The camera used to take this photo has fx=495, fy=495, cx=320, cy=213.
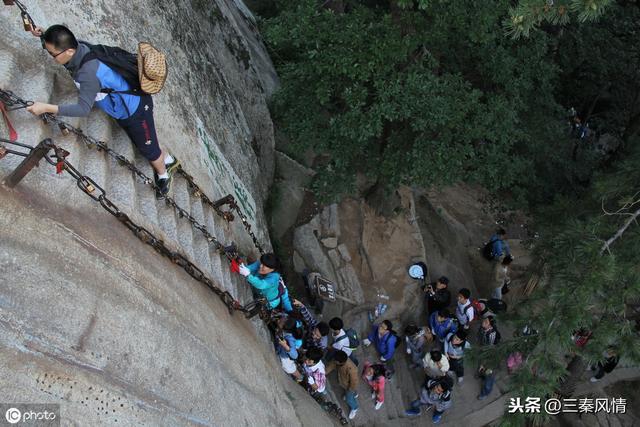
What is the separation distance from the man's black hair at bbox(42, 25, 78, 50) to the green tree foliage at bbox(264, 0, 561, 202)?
4196 mm

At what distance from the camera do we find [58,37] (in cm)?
424

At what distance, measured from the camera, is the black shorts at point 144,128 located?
5.24 m

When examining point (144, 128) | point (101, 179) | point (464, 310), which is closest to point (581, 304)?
point (464, 310)

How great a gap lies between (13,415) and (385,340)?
724cm

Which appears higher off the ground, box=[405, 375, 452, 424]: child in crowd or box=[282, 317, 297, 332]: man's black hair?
box=[282, 317, 297, 332]: man's black hair

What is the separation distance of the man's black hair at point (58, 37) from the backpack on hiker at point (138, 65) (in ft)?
1.18

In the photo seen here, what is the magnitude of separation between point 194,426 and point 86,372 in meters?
1.30

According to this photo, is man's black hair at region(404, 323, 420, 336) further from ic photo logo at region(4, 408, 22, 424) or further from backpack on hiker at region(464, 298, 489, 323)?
ic photo logo at region(4, 408, 22, 424)

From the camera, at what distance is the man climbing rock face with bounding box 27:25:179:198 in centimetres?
431

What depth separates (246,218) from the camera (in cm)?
851

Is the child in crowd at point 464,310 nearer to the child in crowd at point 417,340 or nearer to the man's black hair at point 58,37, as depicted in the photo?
the child in crowd at point 417,340

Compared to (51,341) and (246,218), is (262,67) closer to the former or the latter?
(246,218)

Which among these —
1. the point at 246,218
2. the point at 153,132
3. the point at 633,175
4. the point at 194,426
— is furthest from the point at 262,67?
the point at 194,426

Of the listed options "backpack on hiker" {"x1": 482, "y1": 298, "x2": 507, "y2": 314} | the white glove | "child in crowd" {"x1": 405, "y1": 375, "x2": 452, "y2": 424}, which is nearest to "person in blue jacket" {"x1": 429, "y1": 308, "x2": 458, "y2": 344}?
"child in crowd" {"x1": 405, "y1": 375, "x2": 452, "y2": 424}
